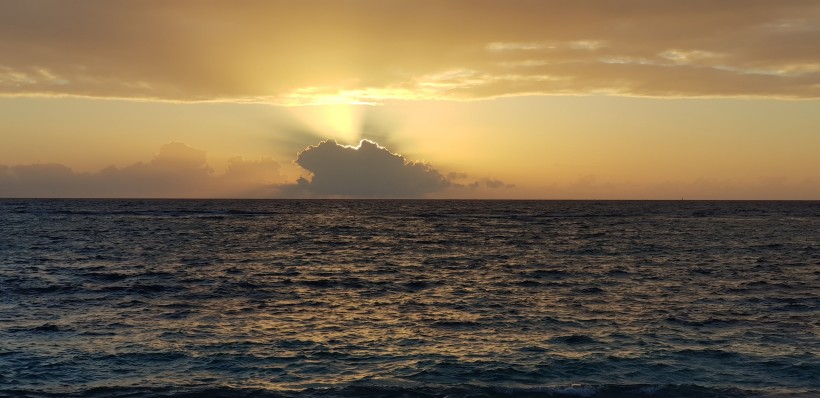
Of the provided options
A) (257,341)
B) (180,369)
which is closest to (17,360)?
(180,369)

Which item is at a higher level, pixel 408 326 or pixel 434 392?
pixel 408 326

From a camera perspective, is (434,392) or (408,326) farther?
(408,326)

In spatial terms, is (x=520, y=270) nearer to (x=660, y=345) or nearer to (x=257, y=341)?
(x=660, y=345)

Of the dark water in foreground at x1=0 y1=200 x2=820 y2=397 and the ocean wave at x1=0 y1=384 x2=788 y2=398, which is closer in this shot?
the ocean wave at x1=0 y1=384 x2=788 y2=398

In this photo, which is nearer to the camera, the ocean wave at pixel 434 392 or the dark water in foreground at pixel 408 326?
the ocean wave at pixel 434 392

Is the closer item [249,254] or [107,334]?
[107,334]

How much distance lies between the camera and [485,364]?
24.0 meters

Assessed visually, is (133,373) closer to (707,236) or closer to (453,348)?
(453,348)

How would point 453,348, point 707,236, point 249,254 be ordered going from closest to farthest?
point 453,348 < point 249,254 < point 707,236

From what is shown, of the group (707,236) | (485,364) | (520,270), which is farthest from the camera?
(707,236)

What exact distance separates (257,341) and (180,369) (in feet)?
14.4

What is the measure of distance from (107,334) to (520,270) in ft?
109

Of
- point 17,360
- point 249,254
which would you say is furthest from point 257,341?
point 249,254

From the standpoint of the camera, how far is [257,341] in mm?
27453
